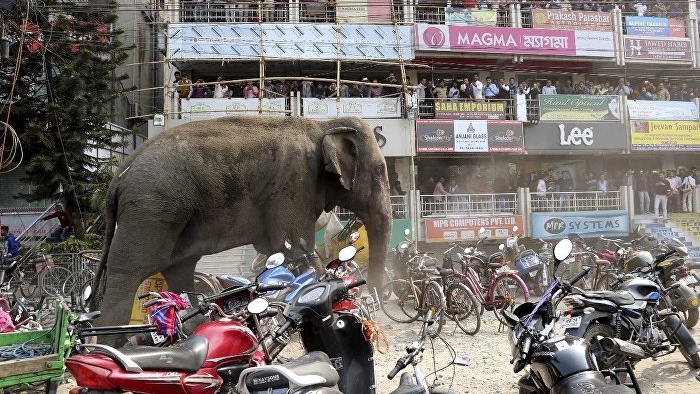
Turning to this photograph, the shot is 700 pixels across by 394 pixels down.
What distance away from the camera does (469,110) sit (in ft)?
64.2

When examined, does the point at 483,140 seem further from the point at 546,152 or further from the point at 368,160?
the point at 368,160

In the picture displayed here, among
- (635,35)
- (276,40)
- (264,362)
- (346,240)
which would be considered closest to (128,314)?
(264,362)

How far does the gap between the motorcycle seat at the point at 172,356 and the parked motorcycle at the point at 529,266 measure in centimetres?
867

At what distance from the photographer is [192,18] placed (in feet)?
65.7

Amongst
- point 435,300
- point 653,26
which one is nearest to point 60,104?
point 435,300

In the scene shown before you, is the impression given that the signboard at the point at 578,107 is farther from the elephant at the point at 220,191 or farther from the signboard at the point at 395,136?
the elephant at the point at 220,191

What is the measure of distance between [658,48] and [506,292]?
16.7 meters

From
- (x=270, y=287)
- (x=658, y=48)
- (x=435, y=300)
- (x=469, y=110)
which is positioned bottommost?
(x=435, y=300)

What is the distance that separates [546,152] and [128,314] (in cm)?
1666

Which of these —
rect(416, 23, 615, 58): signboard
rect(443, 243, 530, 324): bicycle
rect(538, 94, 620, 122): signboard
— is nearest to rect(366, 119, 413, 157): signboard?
rect(416, 23, 615, 58): signboard

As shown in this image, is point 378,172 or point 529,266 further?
point 529,266

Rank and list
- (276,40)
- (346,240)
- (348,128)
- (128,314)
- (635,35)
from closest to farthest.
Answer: (128,314) < (348,128) < (346,240) < (276,40) < (635,35)

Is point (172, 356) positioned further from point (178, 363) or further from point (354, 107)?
point (354, 107)

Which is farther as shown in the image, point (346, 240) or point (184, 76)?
point (184, 76)
